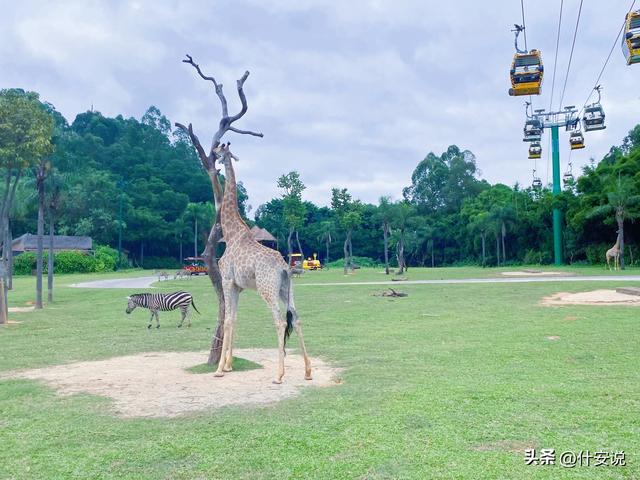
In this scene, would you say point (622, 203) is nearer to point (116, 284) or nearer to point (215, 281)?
point (116, 284)

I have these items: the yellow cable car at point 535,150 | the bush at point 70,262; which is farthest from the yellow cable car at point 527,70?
the bush at point 70,262

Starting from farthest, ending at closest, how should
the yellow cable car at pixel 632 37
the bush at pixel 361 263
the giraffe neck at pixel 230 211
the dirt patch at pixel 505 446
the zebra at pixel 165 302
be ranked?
the bush at pixel 361 263, the yellow cable car at pixel 632 37, the zebra at pixel 165 302, the giraffe neck at pixel 230 211, the dirt patch at pixel 505 446

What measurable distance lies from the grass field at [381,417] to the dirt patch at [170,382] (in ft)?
1.05

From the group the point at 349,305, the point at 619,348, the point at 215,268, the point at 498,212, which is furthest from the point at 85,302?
the point at 498,212

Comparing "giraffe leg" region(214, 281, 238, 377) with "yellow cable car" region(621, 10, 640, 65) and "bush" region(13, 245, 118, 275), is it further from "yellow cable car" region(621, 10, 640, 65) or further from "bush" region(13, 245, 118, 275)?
"bush" region(13, 245, 118, 275)

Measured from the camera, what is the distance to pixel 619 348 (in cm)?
974

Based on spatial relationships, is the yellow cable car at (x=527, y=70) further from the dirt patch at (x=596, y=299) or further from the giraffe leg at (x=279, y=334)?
the giraffe leg at (x=279, y=334)

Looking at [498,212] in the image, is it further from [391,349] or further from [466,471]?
[466,471]

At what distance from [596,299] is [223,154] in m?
14.0

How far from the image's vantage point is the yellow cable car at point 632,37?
17844 mm

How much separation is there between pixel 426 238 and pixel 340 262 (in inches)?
509

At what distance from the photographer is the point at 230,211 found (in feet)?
31.2

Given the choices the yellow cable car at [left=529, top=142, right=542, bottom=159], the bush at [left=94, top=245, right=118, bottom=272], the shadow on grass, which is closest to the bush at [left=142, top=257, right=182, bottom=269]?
the bush at [left=94, top=245, right=118, bottom=272]

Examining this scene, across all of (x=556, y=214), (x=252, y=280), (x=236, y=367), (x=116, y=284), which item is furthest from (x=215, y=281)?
(x=556, y=214)
